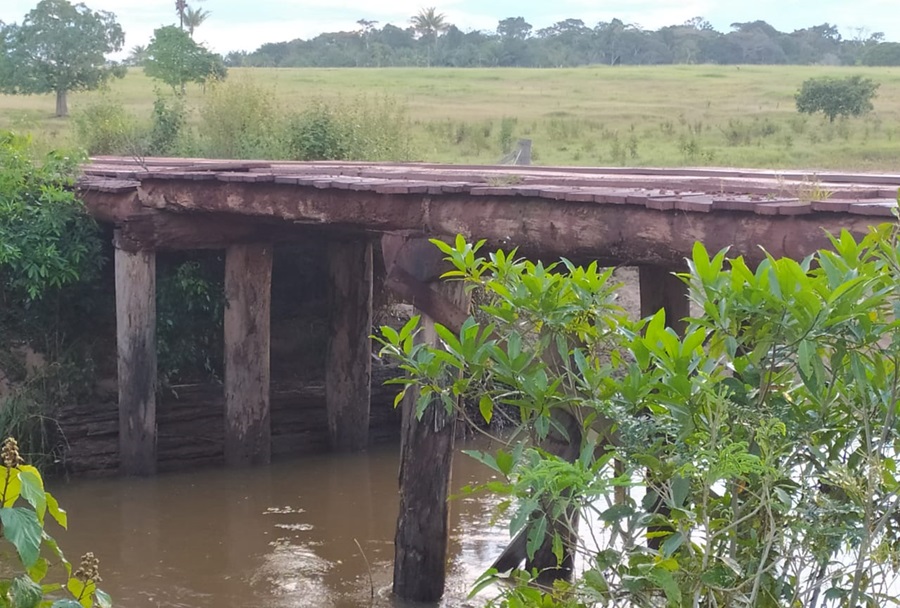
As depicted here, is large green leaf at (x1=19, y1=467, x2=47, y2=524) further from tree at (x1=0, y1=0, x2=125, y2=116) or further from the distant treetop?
the distant treetop

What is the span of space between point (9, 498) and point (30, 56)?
1223 inches

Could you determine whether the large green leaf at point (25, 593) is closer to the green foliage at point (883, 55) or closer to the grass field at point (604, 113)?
the grass field at point (604, 113)

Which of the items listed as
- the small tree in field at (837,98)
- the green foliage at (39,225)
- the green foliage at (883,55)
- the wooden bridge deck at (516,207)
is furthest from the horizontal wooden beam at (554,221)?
the green foliage at (883,55)

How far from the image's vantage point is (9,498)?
5.99 feet

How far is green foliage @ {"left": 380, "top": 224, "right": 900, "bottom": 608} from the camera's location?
7.01 ft

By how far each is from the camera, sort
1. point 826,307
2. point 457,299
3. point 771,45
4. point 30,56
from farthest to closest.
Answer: point 771,45 → point 30,56 → point 457,299 → point 826,307

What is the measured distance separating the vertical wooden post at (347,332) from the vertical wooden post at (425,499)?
3.32 m

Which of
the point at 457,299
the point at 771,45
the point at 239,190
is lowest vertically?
the point at 457,299

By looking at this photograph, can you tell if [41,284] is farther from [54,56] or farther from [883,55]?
[883,55]

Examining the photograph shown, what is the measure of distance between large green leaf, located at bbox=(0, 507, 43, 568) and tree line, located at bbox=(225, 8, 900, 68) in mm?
51562

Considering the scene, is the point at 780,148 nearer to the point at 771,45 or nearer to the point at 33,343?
the point at 33,343

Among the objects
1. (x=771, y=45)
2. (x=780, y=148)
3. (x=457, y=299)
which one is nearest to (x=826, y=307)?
Answer: (x=457, y=299)

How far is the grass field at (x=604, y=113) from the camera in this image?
20234mm

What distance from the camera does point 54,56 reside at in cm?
3056
